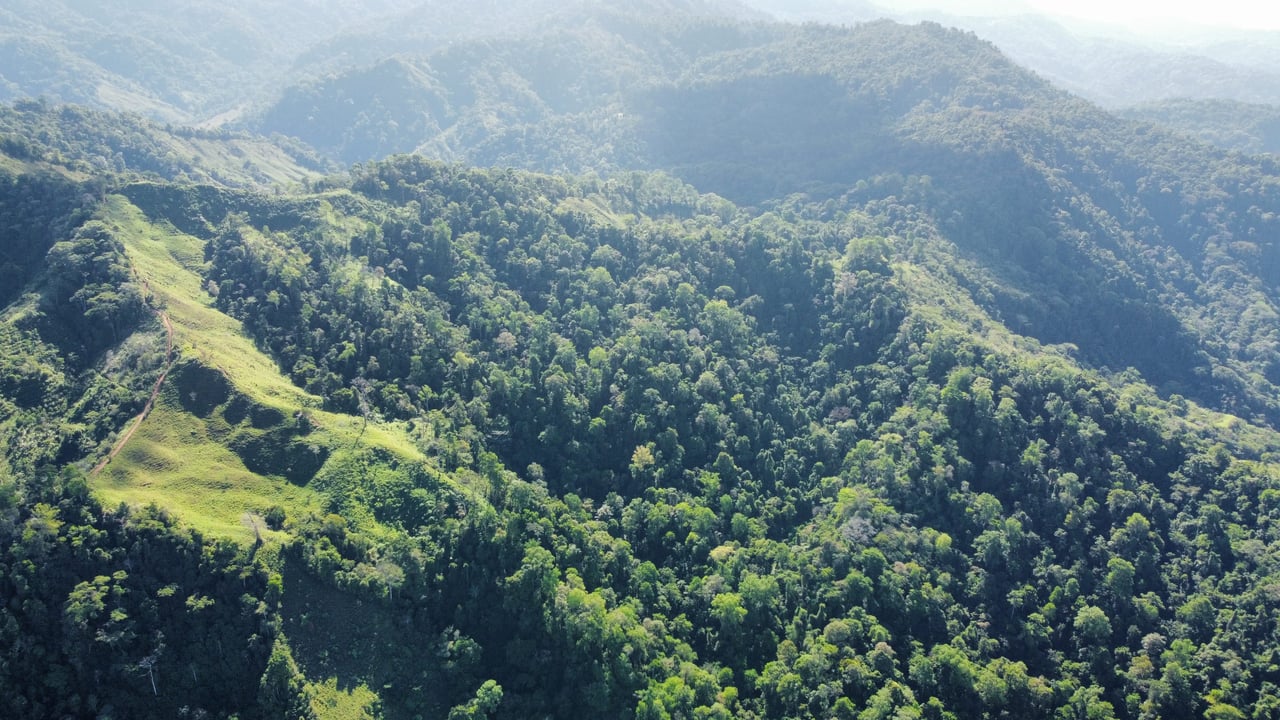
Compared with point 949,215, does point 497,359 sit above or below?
below

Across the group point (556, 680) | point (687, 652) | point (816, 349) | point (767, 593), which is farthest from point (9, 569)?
point (816, 349)

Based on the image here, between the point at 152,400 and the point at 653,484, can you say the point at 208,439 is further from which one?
the point at 653,484

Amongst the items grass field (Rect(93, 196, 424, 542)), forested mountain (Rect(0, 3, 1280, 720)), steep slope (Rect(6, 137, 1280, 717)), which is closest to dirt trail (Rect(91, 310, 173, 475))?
forested mountain (Rect(0, 3, 1280, 720))

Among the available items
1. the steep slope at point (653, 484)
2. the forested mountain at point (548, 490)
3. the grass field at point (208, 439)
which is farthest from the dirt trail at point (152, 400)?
the steep slope at point (653, 484)

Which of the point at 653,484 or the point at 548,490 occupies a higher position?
the point at 653,484

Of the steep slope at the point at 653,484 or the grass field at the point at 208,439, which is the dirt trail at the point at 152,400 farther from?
the steep slope at the point at 653,484

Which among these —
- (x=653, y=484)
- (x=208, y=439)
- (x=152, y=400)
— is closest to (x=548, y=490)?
(x=653, y=484)

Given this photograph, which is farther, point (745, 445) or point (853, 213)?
point (853, 213)

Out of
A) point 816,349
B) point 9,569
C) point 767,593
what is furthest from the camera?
point 816,349

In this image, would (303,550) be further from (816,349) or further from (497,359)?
(816,349)
